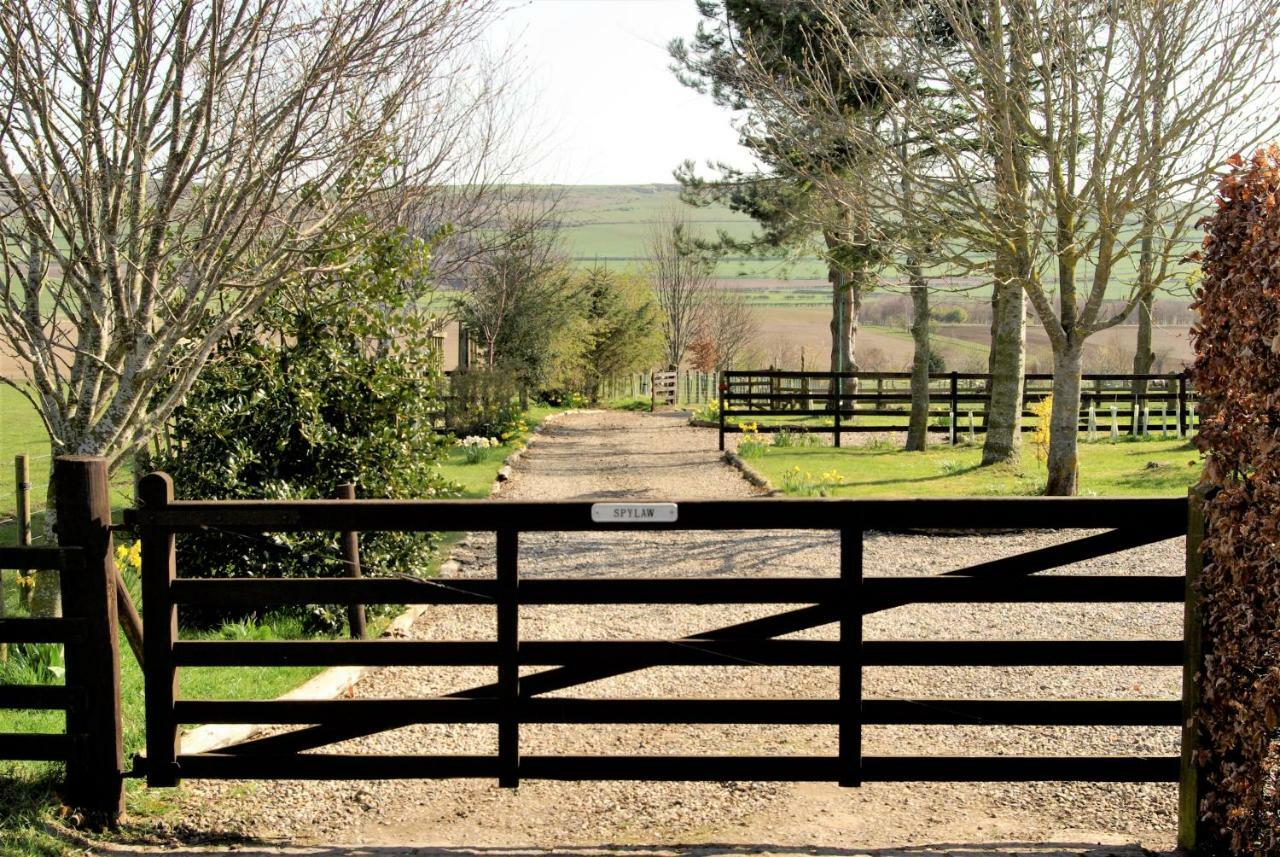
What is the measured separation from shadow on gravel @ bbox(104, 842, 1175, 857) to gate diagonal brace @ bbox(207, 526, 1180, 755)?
47 centimetres

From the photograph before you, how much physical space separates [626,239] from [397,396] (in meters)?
157

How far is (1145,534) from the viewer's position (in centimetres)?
475

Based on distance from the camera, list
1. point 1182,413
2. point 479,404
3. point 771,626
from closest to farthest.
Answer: point 771,626
point 1182,413
point 479,404

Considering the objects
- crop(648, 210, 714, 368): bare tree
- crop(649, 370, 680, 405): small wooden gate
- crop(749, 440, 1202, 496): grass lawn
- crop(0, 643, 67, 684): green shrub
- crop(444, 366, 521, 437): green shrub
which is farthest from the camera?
crop(648, 210, 714, 368): bare tree

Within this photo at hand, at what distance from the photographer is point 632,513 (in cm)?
473

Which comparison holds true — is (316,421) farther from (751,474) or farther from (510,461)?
(510,461)

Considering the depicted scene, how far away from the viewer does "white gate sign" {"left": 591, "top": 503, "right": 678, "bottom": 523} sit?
4.71 metres

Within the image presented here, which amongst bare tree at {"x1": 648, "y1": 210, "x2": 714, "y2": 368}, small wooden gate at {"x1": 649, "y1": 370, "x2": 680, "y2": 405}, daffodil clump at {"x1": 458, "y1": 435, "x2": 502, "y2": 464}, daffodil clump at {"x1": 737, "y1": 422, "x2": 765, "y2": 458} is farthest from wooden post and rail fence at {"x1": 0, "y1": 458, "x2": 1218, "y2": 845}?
bare tree at {"x1": 648, "y1": 210, "x2": 714, "y2": 368}

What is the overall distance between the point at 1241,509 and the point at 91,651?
451 cm

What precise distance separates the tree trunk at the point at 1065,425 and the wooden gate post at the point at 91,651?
12493 millimetres

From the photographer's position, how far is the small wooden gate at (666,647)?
4793mm

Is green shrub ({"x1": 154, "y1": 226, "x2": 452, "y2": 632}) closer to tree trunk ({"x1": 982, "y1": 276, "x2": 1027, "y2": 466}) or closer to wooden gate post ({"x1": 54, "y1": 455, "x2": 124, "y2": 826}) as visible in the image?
wooden gate post ({"x1": 54, "y1": 455, "x2": 124, "y2": 826})

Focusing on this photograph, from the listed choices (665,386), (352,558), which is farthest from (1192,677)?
(665,386)

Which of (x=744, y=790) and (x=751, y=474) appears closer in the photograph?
(x=744, y=790)
